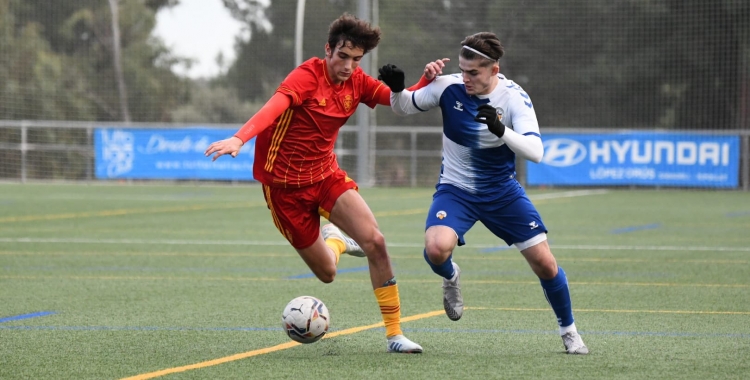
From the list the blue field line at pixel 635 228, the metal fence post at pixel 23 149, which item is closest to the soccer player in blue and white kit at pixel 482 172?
the blue field line at pixel 635 228

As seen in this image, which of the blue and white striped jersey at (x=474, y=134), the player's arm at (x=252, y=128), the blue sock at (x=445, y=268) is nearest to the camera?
the player's arm at (x=252, y=128)

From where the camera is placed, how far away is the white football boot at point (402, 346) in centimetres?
670

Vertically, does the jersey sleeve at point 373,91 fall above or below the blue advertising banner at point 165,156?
above

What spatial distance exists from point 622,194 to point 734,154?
3.59 m

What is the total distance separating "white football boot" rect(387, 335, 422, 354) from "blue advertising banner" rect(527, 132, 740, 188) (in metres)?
22.8

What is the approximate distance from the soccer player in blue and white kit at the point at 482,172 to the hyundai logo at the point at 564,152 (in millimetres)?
23046

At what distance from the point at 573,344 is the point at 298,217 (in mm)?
1953

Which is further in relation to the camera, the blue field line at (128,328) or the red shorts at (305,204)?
the blue field line at (128,328)

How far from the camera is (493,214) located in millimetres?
6988

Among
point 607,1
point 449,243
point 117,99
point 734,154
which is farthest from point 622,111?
point 449,243

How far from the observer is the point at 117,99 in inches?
1570

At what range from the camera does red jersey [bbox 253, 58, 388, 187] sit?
7160 mm

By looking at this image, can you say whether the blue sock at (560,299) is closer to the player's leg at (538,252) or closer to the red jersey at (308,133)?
the player's leg at (538,252)

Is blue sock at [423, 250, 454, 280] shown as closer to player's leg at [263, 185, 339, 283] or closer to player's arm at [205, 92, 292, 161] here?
player's leg at [263, 185, 339, 283]
